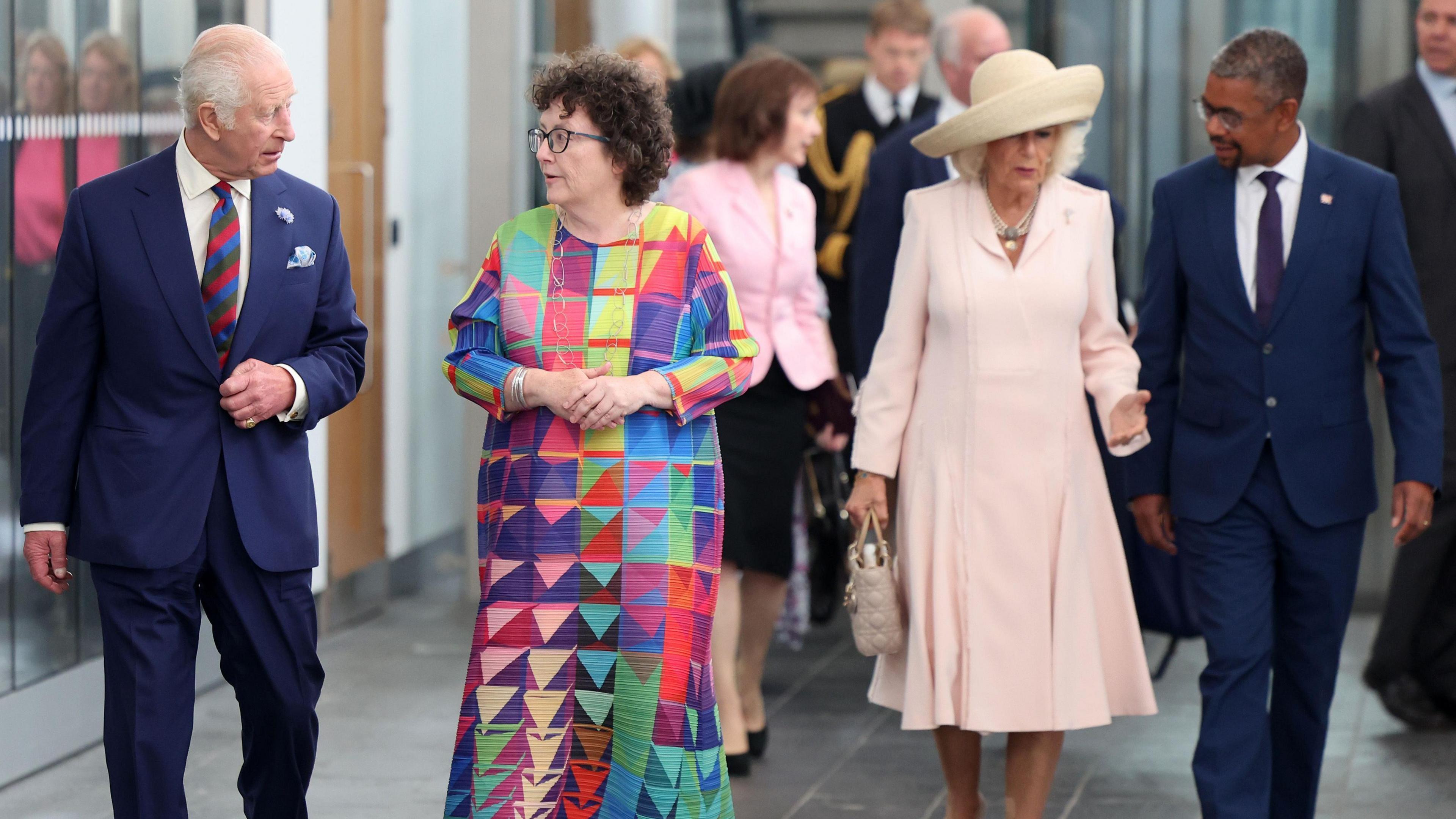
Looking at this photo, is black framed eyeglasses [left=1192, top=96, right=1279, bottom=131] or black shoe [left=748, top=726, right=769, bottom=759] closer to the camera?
black framed eyeglasses [left=1192, top=96, right=1279, bottom=131]

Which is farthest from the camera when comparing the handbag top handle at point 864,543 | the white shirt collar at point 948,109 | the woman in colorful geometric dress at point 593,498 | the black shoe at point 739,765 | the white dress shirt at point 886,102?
the white dress shirt at point 886,102

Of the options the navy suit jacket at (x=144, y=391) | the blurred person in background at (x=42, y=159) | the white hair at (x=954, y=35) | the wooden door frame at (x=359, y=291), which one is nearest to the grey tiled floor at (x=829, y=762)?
the wooden door frame at (x=359, y=291)

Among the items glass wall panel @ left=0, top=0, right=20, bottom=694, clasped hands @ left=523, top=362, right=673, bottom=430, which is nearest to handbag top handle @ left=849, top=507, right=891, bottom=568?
clasped hands @ left=523, top=362, right=673, bottom=430

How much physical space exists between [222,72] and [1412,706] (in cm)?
Answer: 400

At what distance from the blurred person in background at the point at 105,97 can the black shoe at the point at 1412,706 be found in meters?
4.05

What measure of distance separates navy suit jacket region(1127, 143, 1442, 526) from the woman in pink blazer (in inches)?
56.1

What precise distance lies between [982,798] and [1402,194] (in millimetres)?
2555

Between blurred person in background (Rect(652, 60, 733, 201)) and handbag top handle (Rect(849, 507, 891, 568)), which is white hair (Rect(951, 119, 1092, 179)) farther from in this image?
blurred person in background (Rect(652, 60, 733, 201))

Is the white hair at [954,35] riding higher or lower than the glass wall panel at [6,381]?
higher

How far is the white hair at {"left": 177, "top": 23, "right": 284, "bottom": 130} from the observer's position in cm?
343

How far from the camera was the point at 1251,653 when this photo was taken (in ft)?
13.2

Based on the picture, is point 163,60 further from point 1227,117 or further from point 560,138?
point 1227,117

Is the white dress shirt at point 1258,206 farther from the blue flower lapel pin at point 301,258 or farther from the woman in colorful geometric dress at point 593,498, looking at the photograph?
the blue flower lapel pin at point 301,258

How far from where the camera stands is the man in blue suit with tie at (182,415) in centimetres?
345
